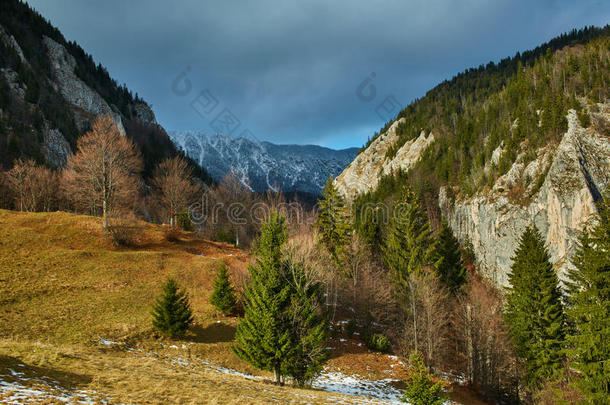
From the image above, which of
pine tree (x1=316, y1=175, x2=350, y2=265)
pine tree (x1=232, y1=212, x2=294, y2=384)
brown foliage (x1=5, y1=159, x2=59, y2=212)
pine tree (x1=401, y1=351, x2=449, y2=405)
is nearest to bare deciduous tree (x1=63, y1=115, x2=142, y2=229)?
brown foliage (x1=5, y1=159, x2=59, y2=212)

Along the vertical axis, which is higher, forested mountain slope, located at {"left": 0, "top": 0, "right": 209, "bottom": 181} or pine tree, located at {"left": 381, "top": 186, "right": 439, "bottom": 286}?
forested mountain slope, located at {"left": 0, "top": 0, "right": 209, "bottom": 181}

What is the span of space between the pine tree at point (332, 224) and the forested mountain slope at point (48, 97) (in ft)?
254

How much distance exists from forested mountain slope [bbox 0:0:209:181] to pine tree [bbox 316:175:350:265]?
254 ft

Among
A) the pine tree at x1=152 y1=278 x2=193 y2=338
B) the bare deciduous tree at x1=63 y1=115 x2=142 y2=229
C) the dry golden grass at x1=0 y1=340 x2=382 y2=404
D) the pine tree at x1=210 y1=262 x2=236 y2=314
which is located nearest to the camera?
the dry golden grass at x1=0 y1=340 x2=382 y2=404

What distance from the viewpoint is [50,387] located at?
857 centimetres

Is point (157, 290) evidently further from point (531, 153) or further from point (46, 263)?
point (531, 153)

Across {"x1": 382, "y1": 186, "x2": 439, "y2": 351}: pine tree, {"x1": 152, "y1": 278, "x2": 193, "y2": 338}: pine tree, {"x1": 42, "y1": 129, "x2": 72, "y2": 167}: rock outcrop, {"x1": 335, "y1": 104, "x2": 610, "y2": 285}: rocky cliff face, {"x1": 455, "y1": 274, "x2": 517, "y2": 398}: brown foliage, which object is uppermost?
{"x1": 42, "y1": 129, "x2": 72, "y2": 167}: rock outcrop

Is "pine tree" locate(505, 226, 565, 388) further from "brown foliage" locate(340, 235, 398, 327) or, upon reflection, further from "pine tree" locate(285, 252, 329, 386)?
"pine tree" locate(285, 252, 329, 386)

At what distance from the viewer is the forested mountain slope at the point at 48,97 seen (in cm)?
8319

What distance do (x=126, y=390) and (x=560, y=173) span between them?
66.9 metres

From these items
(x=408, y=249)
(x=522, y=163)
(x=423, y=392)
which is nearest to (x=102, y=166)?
(x=408, y=249)

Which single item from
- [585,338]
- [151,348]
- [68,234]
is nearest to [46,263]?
[68,234]

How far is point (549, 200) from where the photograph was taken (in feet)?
173

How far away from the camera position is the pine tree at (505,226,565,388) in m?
26.7
